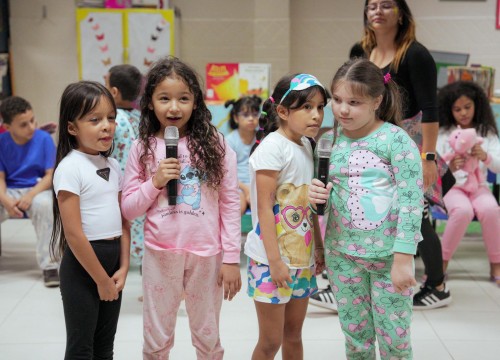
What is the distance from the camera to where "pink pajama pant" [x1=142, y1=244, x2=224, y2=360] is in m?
2.00

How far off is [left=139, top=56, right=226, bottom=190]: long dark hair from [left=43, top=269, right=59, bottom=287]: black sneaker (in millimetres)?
1975

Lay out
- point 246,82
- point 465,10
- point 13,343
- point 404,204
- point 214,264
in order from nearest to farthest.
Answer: point 404,204
point 214,264
point 13,343
point 246,82
point 465,10

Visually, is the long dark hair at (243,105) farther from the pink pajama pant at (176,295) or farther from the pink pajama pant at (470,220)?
the pink pajama pant at (176,295)

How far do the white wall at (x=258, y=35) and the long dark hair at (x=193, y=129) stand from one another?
3.93m

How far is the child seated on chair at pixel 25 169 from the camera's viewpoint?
12.7 feet

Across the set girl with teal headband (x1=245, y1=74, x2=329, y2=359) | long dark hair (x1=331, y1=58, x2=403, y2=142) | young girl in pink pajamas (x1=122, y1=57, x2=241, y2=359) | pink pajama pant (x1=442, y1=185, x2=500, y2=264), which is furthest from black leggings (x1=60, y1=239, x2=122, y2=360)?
pink pajama pant (x1=442, y1=185, x2=500, y2=264)

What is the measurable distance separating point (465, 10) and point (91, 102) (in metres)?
4.76

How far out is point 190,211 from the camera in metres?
1.96

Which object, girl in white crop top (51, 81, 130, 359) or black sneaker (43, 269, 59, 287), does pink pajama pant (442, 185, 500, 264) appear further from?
girl in white crop top (51, 81, 130, 359)

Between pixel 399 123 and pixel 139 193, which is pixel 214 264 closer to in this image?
pixel 139 193

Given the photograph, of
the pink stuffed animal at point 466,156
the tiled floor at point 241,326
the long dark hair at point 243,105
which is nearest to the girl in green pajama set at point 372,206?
the tiled floor at point 241,326

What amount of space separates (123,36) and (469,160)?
3.13 m

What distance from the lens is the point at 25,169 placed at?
158 inches

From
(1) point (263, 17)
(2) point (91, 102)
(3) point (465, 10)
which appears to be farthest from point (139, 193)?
(3) point (465, 10)
